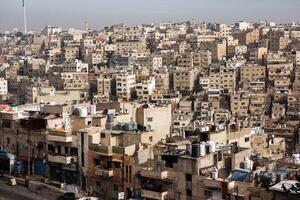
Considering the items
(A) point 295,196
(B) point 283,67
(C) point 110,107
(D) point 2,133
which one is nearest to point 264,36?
(B) point 283,67

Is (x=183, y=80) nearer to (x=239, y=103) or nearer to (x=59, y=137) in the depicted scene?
(x=239, y=103)

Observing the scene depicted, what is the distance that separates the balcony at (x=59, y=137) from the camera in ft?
32.7

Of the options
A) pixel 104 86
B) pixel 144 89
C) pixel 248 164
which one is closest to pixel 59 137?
pixel 248 164

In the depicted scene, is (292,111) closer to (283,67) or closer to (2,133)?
(283,67)

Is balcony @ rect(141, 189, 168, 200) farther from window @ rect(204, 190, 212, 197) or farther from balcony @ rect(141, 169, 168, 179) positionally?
window @ rect(204, 190, 212, 197)

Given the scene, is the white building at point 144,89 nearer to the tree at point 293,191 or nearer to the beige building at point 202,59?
the beige building at point 202,59

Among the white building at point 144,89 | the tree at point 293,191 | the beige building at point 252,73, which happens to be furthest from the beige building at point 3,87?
the tree at point 293,191

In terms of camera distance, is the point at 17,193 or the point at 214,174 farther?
the point at 17,193

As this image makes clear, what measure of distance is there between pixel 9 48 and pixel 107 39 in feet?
29.7

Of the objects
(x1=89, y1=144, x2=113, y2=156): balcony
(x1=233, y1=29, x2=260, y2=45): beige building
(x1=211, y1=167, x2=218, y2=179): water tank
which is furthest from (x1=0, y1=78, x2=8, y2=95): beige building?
(x1=211, y1=167, x2=218, y2=179): water tank

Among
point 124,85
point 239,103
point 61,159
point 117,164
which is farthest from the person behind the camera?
point 124,85

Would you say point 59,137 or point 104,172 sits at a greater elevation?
point 59,137

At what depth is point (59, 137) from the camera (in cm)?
1011

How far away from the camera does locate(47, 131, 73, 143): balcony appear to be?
9.97 meters
